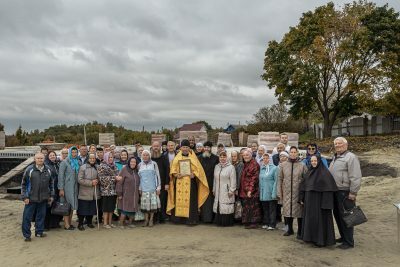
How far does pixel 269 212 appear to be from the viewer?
25.1 ft

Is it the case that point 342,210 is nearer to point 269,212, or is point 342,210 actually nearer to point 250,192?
point 269,212

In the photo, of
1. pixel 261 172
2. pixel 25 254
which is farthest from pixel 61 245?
pixel 261 172

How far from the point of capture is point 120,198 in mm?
7793

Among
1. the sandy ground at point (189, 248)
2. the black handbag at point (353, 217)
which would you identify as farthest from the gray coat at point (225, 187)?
the black handbag at point (353, 217)

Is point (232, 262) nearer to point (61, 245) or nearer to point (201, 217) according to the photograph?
point (201, 217)

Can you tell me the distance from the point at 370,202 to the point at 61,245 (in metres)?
7.66

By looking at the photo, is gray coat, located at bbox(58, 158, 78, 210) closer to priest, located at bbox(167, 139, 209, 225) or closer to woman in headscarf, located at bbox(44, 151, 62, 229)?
woman in headscarf, located at bbox(44, 151, 62, 229)

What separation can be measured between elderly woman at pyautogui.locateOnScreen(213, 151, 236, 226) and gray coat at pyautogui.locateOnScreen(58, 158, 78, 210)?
2.71m

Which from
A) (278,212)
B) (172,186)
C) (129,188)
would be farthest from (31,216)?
(278,212)

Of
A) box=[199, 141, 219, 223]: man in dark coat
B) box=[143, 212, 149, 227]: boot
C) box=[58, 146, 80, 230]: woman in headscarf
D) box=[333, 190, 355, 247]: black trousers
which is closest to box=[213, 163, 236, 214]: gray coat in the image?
box=[199, 141, 219, 223]: man in dark coat

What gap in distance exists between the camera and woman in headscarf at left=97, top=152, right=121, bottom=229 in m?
7.73

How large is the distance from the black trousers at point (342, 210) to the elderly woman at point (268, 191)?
126 centimetres

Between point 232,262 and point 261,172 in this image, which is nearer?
point 232,262

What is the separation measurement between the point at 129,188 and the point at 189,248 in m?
1.89
